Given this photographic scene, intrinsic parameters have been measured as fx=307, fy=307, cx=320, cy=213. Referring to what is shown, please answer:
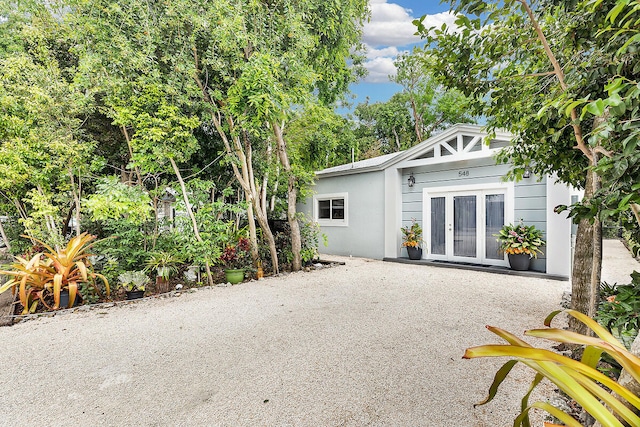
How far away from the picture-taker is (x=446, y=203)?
770 centimetres

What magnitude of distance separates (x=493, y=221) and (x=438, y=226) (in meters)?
1.28

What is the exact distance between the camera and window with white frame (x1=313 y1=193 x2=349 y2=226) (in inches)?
369

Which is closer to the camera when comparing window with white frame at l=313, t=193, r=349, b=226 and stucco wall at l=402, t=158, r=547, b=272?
stucco wall at l=402, t=158, r=547, b=272

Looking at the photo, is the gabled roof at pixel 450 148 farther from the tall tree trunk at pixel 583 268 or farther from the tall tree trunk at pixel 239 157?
the tall tree trunk at pixel 583 268

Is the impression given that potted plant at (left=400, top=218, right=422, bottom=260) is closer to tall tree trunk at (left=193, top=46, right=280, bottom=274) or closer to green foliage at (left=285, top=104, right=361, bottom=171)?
green foliage at (left=285, top=104, right=361, bottom=171)

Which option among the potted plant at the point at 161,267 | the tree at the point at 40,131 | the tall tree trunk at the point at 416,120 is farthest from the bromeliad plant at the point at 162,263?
the tall tree trunk at the point at 416,120

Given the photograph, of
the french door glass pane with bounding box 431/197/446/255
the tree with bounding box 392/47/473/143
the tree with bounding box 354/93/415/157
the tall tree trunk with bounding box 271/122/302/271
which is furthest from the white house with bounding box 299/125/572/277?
the tree with bounding box 392/47/473/143

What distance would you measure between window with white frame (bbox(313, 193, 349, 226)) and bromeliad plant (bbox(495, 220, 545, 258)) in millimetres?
4205

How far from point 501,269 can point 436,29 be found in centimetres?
571

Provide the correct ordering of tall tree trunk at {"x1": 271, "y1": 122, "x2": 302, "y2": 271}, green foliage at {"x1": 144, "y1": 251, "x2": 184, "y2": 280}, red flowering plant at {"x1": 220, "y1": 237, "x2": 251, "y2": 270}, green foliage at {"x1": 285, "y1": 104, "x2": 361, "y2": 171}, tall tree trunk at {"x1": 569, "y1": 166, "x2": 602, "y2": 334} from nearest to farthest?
1. tall tree trunk at {"x1": 569, "y1": 166, "x2": 602, "y2": 334}
2. green foliage at {"x1": 144, "y1": 251, "x2": 184, "y2": 280}
3. red flowering plant at {"x1": 220, "y1": 237, "x2": 251, "y2": 270}
4. tall tree trunk at {"x1": 271, "y1": 122, "x2": 302, "y2": 271}
5. green foliage at {"x1": 285, "y1": 104, "x2": 361, "y2": 171}

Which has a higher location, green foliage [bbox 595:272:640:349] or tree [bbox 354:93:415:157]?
tree [bbox 354:93:415:157]

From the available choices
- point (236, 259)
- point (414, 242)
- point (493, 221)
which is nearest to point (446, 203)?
point (493, 221)

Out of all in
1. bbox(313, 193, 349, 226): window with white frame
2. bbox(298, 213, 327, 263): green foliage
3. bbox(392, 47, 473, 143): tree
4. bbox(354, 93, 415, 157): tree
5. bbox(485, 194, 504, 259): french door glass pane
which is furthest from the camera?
bbox(354, 93, 415, 157): tree

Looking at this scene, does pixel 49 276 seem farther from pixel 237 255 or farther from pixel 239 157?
pixel 239 157
